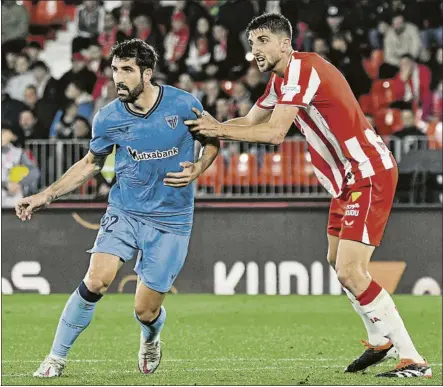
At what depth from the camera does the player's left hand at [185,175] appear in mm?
7621

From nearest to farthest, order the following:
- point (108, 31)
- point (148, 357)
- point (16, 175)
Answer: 1. point (148, 357)
2. point (16, 175)
3. point (108, 31)

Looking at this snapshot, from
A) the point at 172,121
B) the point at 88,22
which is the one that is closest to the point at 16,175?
the point at 88,22

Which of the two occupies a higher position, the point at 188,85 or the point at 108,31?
the point at 108,31

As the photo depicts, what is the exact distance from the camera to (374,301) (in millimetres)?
7785

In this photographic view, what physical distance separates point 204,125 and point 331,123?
34.1 inches

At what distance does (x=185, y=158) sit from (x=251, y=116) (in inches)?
28.7

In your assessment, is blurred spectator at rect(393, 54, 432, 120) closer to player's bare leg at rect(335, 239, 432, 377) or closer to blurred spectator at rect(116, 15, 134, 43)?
blurred spectator at rect(116, 15, 134, 43)

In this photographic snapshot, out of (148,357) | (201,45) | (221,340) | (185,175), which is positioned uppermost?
(201,45)

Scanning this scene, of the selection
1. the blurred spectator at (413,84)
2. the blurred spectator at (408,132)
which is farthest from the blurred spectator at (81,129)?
the blurred spectator at (413,84)

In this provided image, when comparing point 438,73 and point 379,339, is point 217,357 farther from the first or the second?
point 438,73

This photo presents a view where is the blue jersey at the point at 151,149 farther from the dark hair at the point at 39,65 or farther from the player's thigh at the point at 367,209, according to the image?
the dark hair at the point at 39,65

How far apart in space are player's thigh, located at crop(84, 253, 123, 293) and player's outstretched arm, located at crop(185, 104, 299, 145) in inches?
40.0

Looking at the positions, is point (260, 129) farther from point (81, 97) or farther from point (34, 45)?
point (34, 45)

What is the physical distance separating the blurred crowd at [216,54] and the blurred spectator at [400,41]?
15 millimetres
